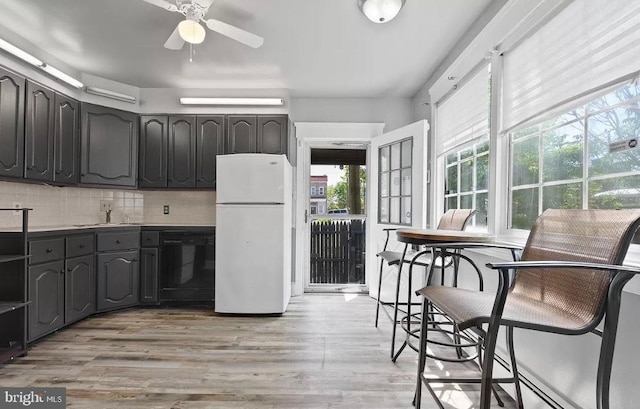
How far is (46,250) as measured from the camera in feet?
8.47

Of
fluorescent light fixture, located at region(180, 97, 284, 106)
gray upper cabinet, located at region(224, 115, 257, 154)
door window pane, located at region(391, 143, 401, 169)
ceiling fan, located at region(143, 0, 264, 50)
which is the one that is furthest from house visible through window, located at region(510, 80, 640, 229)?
gray upper cabinet, located at region(224, 115, 257, 154)

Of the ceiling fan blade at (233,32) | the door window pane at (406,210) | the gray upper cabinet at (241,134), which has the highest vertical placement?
the ceiling fan blade at (233,32)

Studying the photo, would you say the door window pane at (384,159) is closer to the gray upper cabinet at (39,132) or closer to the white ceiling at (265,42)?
the white ceiling at (265,42)

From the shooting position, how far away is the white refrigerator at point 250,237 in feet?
10.6

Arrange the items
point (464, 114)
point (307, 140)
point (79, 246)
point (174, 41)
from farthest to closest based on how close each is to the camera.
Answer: point (307, 140) < point (79, 246) < point (464, 114) < point (174, 41)

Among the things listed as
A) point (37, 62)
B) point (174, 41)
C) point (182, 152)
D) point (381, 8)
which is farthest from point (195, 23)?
point (182, 152)

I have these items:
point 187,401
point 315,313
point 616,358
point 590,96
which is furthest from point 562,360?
point 315,313

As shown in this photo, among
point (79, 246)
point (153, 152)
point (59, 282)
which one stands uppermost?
point (153, 152)

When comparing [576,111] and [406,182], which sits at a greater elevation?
[576,111]

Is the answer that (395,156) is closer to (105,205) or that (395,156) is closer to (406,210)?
(406,210)

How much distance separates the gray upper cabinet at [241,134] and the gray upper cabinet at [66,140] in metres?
1.42

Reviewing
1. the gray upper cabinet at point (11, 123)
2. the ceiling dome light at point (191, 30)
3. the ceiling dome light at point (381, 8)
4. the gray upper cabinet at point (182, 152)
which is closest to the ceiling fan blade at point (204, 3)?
the ceiling dome light at point (191, 30)

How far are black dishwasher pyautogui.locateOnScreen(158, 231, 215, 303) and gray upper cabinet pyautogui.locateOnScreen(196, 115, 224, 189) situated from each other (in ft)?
2.06

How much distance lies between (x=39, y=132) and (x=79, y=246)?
1.02 metres
